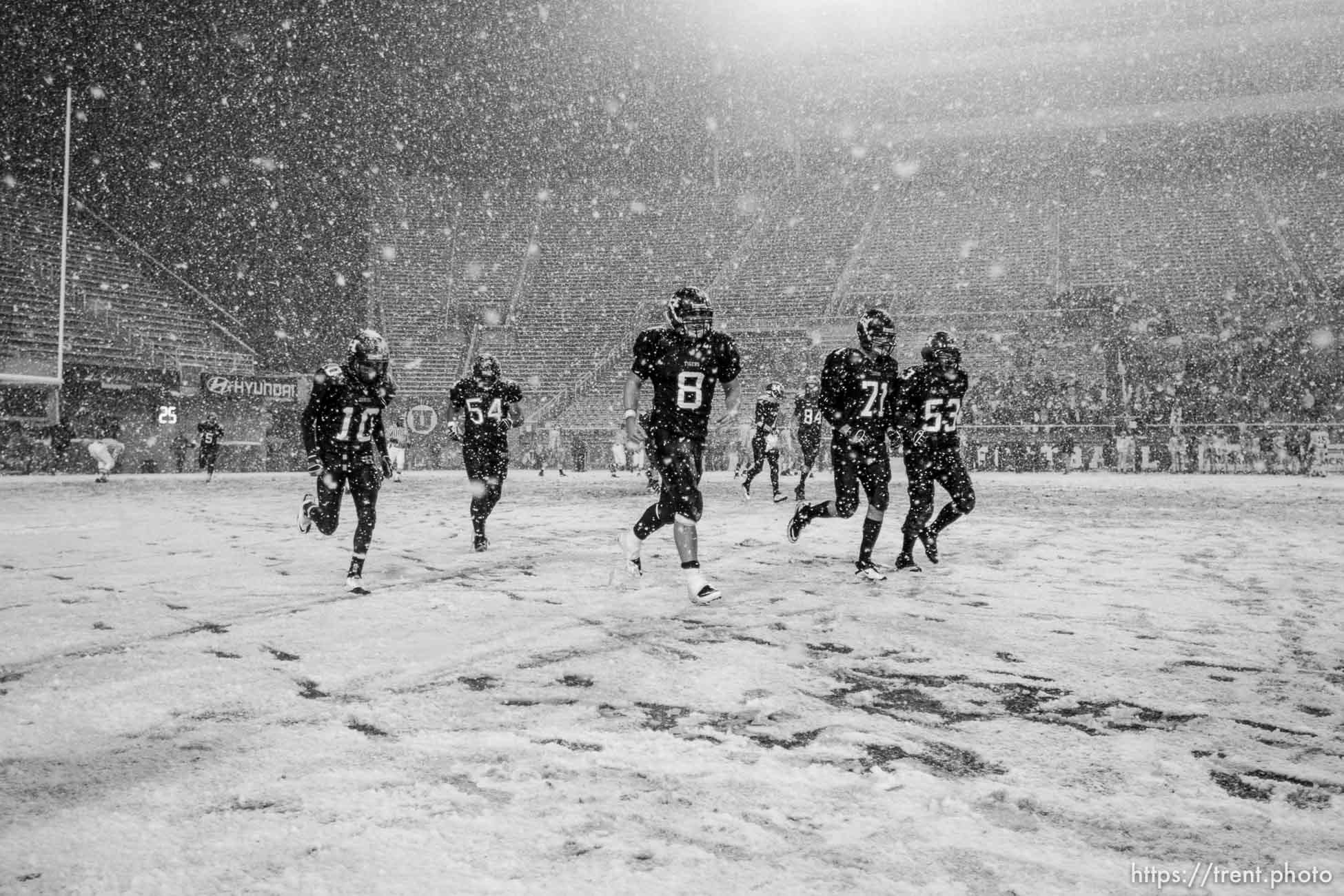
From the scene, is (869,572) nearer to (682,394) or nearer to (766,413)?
(682,394)

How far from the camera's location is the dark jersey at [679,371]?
505cm

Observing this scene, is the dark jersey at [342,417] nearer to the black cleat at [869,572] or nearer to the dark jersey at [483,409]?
the dark jersey at [483,409]

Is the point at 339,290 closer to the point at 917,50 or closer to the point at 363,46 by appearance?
the point at 363,46

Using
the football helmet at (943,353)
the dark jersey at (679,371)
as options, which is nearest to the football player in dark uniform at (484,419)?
the dark jersey at (679,371)

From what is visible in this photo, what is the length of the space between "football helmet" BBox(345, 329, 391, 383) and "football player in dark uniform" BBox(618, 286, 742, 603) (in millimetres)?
1888

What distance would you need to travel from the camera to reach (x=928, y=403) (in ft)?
19.3

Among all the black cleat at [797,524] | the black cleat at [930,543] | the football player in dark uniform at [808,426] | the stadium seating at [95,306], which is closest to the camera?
the black cleat at [930,543]

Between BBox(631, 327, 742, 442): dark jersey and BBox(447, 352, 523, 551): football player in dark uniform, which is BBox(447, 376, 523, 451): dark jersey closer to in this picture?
BBox(447, 352, 523, 551): football player in dark uniform

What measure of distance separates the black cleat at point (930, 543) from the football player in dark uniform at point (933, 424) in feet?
0.84

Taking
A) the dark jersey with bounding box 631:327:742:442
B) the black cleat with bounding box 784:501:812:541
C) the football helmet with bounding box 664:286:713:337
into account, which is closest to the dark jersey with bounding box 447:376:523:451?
the black cleat with bounding box 784:501:812:541

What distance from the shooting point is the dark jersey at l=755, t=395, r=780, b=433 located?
1355cm

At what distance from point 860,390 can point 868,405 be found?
0.13 meters

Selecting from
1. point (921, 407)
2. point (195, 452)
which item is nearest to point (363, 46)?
point (195, 452)

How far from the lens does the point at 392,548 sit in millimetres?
7473
